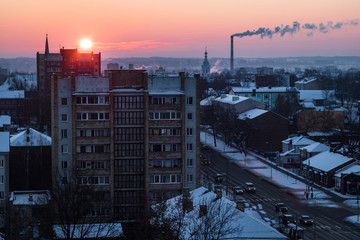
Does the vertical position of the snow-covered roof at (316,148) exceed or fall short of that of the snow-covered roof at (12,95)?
it falls short

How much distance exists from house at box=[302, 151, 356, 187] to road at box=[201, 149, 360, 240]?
11.1 feet

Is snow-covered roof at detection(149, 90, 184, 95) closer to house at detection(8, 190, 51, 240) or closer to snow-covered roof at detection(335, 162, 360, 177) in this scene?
house at detection(8, 190, 51, 240)

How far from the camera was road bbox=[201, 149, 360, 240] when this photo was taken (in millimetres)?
34000

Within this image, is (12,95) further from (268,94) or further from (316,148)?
(316,148)

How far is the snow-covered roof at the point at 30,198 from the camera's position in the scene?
31209mm

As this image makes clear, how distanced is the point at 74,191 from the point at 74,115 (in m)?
6.95

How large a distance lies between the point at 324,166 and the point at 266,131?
17.7 m

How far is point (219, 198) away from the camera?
2702 centimetres

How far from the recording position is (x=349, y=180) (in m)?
43.5

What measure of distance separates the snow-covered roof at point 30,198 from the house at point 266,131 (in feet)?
110

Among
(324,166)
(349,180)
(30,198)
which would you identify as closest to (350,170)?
(349,180)

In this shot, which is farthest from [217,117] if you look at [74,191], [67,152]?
[74,191]

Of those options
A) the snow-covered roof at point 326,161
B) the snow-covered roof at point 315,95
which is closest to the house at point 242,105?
the snow-covered roof at point 326,161

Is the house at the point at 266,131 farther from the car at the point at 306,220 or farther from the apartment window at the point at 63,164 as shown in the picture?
the apartment window at the point at 63,164
